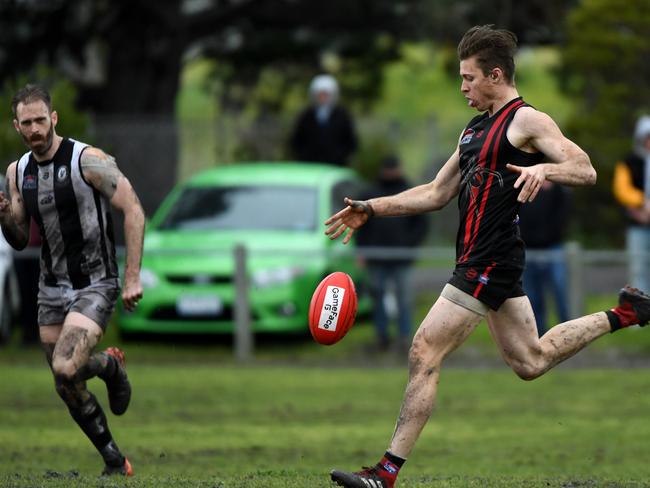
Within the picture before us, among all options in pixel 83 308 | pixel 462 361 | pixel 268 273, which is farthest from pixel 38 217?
pixel 462 361

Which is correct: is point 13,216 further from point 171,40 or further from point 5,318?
point 171,40

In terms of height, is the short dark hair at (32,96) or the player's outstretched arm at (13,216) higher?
the short dark hair at (32,96)

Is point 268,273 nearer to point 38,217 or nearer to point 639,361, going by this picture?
point 639,361

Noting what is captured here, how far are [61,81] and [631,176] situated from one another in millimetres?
7644

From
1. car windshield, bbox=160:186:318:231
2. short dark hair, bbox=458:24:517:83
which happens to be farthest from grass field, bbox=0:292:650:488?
short dark hair, bbox=458:24:517:83

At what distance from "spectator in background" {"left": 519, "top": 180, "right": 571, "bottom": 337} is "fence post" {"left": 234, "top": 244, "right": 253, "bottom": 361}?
10.9 feet

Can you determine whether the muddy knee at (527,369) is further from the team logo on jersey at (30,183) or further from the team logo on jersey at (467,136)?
→ the team logo on jersey at (30,183)

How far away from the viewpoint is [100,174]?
8.52m

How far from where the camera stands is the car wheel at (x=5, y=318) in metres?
16.4

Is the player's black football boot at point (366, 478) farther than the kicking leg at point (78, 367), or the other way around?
the kicking leg at point (78, 367)

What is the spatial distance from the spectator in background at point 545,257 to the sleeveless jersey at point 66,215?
27.5 feet

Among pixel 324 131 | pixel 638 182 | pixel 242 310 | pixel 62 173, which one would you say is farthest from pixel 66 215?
pixel 324 131

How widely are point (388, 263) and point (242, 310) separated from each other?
6.28 feet

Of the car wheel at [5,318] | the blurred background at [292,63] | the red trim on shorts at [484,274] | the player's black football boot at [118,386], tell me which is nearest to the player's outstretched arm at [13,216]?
the player's black football boot at [118,386]
